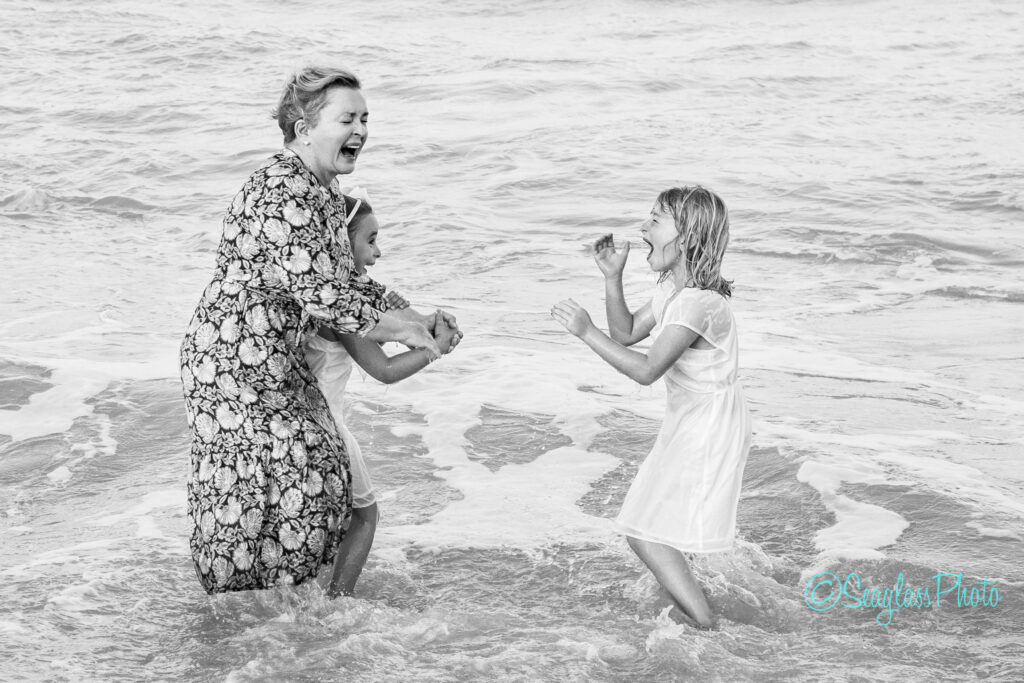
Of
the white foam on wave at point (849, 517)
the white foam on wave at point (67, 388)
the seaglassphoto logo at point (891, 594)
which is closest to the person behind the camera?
the seaglassphoto logo at point (891, 594)

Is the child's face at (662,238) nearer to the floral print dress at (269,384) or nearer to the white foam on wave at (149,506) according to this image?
the floral print dress at (269,384)

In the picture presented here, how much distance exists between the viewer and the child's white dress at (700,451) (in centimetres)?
425

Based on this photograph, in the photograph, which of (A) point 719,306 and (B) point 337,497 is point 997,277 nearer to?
(A) point 719,306

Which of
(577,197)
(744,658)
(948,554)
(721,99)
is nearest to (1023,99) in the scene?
(721,99)

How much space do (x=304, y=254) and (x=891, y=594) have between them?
8.50 ft

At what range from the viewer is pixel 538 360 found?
312 inches

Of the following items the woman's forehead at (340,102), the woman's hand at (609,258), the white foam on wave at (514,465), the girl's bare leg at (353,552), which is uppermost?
the woman's forehead at (340,102)

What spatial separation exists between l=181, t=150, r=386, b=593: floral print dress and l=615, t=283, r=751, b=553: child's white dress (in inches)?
41.2

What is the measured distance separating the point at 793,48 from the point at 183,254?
1285 cm

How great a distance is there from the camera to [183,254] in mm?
10781

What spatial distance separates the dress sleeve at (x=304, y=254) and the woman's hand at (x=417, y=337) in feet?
0.38

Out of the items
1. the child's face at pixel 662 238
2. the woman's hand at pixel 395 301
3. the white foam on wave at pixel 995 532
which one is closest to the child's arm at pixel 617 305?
the child's face at pixel 662 238

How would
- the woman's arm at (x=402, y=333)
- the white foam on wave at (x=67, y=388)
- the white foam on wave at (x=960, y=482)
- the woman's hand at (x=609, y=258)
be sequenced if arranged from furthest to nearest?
the white foam on wave at (x=67, y=388) → the white foam on wave at (x=960, y=482) → the woman's hand at (x=609, y=258) → the woman's arm at (x=402, y=333)

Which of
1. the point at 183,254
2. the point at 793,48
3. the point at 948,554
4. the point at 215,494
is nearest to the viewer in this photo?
the point at 215,494
